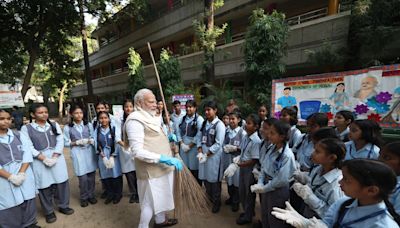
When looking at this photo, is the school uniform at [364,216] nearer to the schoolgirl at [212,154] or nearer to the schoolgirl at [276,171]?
the schoolgirl at [276,171]

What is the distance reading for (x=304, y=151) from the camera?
2.49 meters

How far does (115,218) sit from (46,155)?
4.00ft

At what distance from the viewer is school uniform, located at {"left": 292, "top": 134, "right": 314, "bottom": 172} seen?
2378 millimetres

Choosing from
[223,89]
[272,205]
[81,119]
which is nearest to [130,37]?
[223,89]

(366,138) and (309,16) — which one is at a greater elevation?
(309,16)

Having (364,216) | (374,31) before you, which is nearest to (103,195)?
(364,216)

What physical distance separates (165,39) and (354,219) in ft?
42.7

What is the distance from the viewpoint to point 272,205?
2033 millimetres

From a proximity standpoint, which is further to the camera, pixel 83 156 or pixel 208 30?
pixel 208 30

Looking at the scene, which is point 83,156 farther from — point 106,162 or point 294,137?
point 294,137

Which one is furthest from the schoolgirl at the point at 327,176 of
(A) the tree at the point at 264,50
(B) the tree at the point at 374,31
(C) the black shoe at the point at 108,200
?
(B) the tree at the point at 374,31

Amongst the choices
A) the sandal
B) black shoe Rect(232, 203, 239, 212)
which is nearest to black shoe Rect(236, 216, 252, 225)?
black shoe Rect(232, 203, 239, 212)

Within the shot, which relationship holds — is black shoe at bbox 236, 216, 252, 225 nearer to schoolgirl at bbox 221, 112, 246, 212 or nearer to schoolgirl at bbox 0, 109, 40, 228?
schoolgirl at bbox 221, 112, 246, 212

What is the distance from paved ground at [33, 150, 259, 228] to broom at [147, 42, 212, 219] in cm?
11
